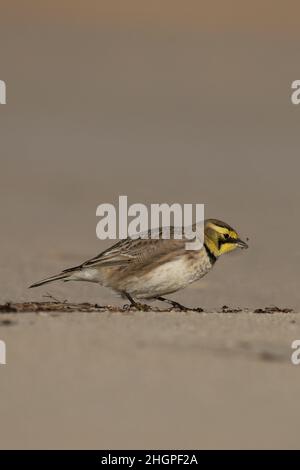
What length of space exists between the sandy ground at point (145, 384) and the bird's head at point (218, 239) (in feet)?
6.42

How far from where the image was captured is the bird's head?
9.91 meters

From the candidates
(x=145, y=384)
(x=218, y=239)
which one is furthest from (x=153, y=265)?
(x=145, y=384)

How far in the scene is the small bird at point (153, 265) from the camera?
9.59 metres

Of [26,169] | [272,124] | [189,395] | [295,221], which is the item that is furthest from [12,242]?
[272,124]

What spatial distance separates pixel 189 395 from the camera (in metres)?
6.05

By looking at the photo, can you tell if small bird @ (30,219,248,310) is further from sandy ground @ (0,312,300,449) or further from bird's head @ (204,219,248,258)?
sandy ground @ (0,312,300,449)

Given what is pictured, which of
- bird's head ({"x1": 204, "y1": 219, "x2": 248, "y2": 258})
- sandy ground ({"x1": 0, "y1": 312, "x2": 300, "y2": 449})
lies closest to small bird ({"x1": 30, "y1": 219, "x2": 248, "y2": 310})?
bird's head ({"x1": 204, "y1": 219, "x2": 248, "y2": 258})

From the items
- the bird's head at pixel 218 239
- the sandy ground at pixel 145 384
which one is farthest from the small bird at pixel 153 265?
the sandy ground at pixel 145 384

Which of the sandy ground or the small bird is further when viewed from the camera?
the small bird

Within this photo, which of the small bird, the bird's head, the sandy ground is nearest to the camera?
the sandy ground

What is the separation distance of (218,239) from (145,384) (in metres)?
3.90

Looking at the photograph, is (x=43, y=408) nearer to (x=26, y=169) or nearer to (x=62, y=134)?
(x=26, y=169)

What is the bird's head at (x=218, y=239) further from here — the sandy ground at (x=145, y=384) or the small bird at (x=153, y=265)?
the sandy ground at (x=145, y=384)
